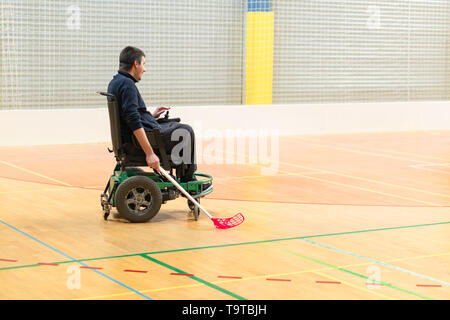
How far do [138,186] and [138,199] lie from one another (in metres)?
0.12

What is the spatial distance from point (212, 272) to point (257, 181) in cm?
352

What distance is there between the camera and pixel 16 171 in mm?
8250

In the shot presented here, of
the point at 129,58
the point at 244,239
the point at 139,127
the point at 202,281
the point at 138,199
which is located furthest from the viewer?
the point at 129,58

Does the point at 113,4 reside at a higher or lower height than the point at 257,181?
higher

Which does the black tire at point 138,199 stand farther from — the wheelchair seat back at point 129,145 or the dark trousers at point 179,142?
the dark trousers at point 179,142

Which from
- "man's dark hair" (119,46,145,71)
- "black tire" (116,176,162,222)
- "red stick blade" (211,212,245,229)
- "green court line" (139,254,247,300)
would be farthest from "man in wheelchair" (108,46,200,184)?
"green court line" (139,254,247,300)

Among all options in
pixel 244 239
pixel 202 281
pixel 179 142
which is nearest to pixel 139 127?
pixel 179 142

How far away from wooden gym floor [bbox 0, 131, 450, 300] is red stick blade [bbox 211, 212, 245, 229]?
6 centimetres

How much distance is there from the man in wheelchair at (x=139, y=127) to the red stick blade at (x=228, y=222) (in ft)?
1.25

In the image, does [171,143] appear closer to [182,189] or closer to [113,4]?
[182,189]

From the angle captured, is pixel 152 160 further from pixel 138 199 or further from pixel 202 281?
pixel 202 281

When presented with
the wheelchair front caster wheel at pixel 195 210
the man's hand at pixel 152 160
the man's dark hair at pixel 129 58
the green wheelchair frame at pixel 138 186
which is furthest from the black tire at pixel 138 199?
the man's dark hair at pixel 129 58

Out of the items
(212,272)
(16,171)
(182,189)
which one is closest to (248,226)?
(182,189)

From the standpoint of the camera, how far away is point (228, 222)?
545 centimetres
